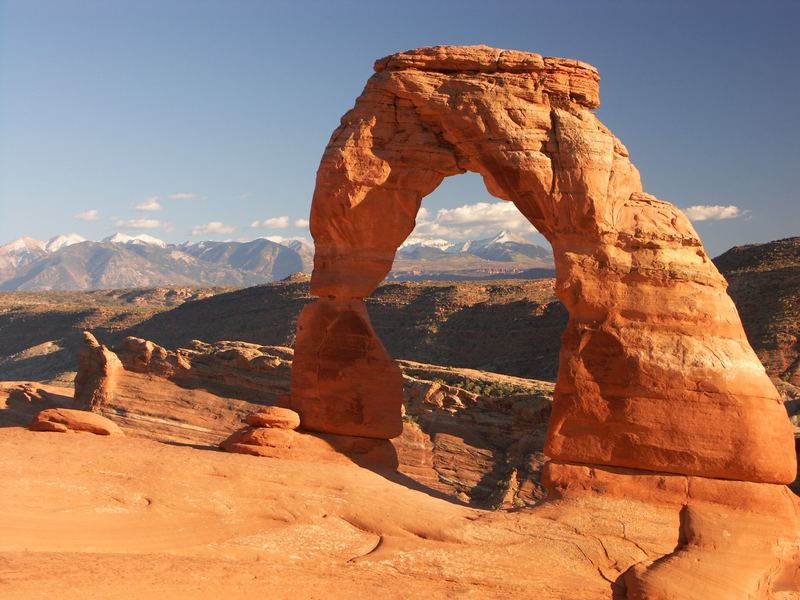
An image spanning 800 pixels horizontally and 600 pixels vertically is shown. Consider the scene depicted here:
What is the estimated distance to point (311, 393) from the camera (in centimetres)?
1830

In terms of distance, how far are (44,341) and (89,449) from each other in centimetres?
6899

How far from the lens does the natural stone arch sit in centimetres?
1500

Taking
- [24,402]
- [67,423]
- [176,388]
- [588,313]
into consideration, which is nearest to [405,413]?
[176,388]

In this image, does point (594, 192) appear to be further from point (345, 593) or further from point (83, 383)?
point (83, 383)

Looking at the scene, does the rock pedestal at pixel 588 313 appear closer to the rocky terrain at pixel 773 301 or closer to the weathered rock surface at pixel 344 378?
the weathered rock surface at pixel 344 378

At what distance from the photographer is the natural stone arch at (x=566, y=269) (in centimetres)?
1500

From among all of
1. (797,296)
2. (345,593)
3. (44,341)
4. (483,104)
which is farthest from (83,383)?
(44,341)

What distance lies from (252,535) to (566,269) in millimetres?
7480

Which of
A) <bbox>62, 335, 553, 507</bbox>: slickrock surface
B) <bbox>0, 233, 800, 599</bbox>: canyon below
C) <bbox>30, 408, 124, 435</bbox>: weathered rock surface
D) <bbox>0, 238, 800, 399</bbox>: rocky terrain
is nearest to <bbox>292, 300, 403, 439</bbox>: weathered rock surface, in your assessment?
<bbox>0, 233, 800, 599</bbox>: canyon below

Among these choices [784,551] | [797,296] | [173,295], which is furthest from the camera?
[173,295]

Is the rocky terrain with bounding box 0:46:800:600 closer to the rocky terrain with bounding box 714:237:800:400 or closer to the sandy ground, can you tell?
the sandy ground

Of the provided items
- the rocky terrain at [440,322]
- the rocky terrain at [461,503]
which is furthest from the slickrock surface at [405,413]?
the rocky terrain at [440,322]

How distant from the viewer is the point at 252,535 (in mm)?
12984

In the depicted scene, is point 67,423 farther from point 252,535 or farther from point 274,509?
point 252,535
